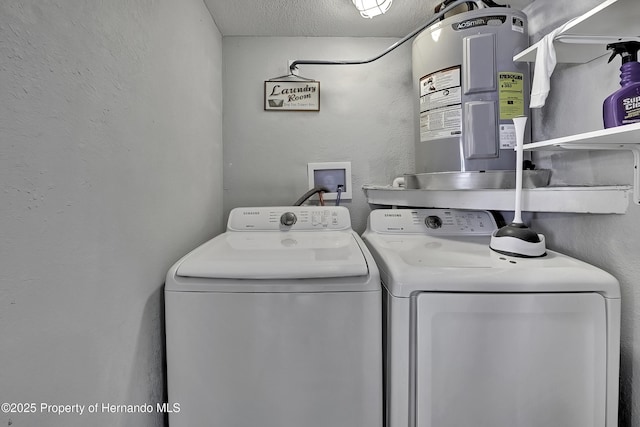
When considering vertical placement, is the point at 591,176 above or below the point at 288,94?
below

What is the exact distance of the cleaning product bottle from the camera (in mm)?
729

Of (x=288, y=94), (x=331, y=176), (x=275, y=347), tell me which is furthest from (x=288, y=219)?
(x=288, y=94)

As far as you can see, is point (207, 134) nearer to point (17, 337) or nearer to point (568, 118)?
point (17, 337)

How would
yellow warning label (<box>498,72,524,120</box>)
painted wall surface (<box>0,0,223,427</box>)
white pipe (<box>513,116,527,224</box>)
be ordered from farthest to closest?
yellow warning label (<box>498,72,524,120</box>) < white pipe (<box>513,116,527,224</box>) < painted wall surface (<box>0,0,223,427</box>)

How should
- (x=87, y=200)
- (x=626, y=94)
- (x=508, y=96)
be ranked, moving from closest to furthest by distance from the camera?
(x=87, y=200) < (x=626, y=94) < (x=508, y=96)

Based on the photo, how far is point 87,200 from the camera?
625 mm

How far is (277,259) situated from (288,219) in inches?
20.0

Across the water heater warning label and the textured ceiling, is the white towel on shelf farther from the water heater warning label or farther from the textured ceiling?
the textured ceiling

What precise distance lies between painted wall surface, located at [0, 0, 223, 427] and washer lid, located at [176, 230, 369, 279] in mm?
164

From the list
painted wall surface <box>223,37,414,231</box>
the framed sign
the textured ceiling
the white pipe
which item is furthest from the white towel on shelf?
the framed sign

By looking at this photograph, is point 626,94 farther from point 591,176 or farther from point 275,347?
point 275,347

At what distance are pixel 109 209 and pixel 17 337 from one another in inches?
12.2

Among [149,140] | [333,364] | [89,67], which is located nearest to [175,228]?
[149,140]

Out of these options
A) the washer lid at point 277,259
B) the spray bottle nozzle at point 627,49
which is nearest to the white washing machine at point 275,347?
the washer lid at point 277,259
